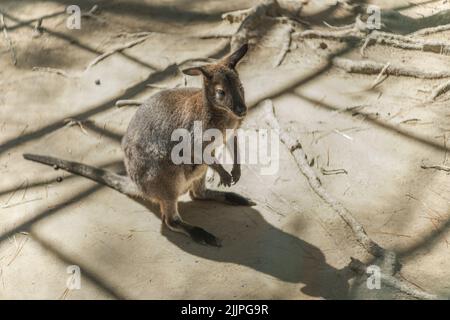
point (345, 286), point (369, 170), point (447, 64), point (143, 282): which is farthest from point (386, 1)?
point (143, 282)

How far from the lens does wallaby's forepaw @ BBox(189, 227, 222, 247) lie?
11.8 ft

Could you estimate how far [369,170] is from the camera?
4035mm

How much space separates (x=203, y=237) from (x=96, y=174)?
988mm

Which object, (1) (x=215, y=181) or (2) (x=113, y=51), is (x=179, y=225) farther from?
(2) (x=113, y=51)

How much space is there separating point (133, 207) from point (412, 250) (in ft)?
6.05

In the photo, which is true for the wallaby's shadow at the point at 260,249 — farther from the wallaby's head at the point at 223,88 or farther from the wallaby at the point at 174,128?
the wallaby's head at the point at 223,88

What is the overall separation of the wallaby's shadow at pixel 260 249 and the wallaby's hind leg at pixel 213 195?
42 millimetres

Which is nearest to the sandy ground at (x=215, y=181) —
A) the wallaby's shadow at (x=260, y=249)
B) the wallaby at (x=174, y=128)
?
the wallaby's shadow at (x=260, y=249)

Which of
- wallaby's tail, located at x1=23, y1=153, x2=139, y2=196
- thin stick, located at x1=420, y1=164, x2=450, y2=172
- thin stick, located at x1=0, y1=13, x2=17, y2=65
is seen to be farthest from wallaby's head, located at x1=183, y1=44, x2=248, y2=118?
thin stick, located at x1=0, y1=13, x2=17, y2=65

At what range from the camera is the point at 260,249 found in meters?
3.51

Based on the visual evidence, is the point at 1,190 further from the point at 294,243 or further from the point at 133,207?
the point at 294,243

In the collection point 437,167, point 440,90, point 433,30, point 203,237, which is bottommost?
point 203,237

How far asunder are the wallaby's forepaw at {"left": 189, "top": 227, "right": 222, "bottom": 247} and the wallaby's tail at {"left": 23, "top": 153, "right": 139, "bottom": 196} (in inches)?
21.5

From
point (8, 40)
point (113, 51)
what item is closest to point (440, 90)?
point (113, 51)
